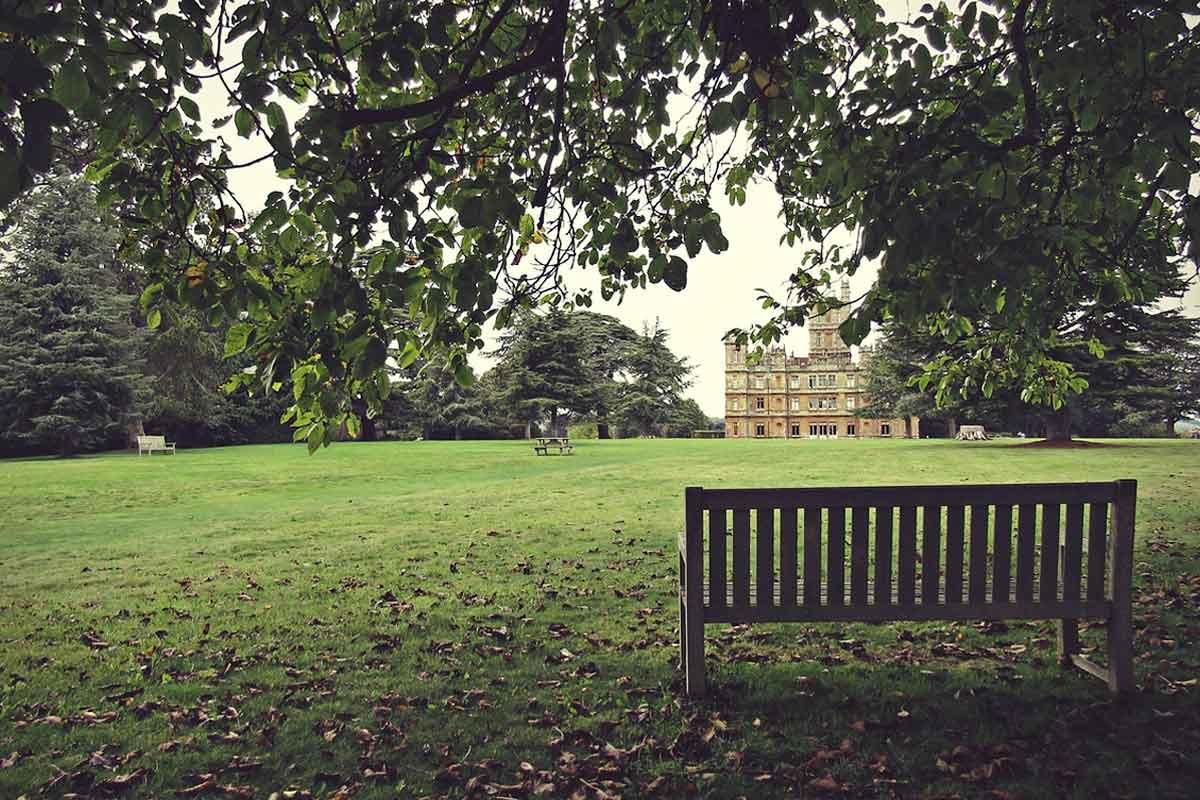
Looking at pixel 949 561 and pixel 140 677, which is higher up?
pixel 949 561

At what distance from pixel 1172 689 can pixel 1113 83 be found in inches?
131

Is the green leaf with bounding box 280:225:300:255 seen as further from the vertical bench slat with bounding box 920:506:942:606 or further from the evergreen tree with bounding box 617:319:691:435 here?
the evergreen tree with bounding box 617:319:691:435

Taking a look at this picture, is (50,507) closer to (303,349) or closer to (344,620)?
(344,620)

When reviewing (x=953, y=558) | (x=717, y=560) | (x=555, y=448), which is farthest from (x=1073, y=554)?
(x=555, y=448)

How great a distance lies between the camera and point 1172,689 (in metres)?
4.23

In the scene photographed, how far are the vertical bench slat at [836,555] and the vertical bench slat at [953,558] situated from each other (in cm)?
55

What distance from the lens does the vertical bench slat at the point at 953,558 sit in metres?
3.93

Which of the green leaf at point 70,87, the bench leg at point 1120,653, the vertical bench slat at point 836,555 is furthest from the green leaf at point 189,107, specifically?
the bench leg at point 1120,653

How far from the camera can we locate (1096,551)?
406 centimetres

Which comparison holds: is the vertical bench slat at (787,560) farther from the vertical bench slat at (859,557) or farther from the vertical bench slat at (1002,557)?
the vertical bench slat at (1002,557)

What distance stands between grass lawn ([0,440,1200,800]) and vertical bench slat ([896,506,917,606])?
2.02 ft

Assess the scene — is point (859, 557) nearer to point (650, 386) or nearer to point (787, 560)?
point (787, 560)

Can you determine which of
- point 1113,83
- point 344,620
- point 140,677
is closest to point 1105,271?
point 1113,83

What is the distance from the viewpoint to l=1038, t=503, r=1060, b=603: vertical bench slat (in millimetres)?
3891
